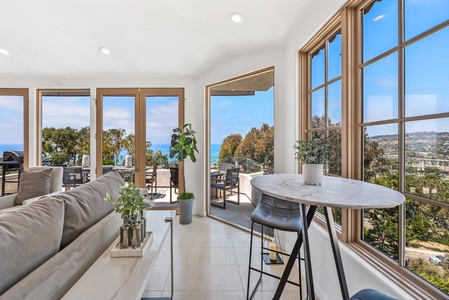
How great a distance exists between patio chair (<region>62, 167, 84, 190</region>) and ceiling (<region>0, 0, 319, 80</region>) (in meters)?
1.82

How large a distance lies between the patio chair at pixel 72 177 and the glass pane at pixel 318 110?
4330mm

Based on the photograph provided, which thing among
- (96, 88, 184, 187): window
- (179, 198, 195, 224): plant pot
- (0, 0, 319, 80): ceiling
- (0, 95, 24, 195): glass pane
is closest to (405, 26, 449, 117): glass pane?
(0, 0, 319, 80): ceiling

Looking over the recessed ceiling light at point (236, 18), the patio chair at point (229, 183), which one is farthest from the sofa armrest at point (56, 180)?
the recessed ceiling light at point (236, 18)

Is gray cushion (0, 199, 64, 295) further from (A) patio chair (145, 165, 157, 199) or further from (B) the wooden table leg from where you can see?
(A) patio chair (145, 165, 157, 199)

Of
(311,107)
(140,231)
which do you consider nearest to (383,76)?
(311,107)

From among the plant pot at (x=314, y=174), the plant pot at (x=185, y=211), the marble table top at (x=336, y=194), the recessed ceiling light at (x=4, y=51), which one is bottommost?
the plant pot at (x=185, y=211)

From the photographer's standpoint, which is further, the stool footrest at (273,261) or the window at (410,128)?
the stool footrest at (273,261)

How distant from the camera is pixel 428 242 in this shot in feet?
3.77

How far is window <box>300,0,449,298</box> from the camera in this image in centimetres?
110

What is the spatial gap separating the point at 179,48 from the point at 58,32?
170 centimetres

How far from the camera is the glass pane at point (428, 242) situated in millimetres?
1069

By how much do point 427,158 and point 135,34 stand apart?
136 inches

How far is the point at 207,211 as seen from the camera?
4.06 metres

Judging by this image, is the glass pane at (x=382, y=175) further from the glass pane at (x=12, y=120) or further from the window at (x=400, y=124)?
the glass pane at (x=12, y=120)
